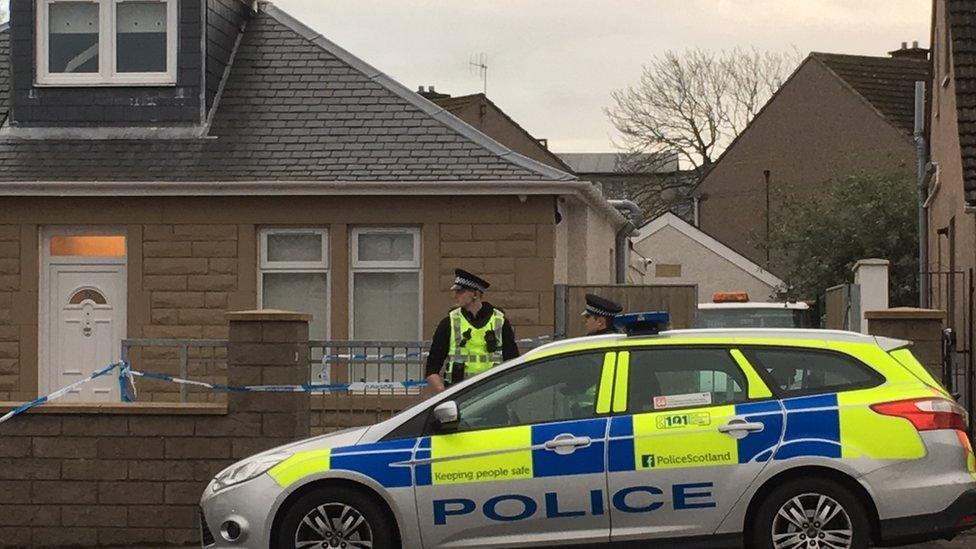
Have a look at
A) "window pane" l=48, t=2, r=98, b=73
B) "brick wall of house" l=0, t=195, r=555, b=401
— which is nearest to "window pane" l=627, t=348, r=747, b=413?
"brick wall of house" l=0, t=195, r=555, b=401

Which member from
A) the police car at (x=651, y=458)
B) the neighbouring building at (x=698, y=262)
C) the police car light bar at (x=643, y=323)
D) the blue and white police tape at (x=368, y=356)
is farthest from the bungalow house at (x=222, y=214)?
the neighbouring building at (x=698, y=262)

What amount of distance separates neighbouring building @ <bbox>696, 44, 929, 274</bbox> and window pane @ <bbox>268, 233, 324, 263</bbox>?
26.9 meters

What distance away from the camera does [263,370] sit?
12625 millimetres

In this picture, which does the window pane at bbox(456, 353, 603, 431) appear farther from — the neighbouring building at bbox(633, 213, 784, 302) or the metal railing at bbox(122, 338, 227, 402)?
the neighbouring building at bbox(633, 213, 784, 302)

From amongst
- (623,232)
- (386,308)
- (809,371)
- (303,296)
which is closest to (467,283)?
(809,371)

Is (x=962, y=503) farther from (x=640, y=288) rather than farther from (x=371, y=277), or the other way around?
(x=371, y=277)

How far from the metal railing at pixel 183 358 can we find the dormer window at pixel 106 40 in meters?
3.27

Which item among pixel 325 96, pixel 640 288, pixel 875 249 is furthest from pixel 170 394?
pixel 875 249

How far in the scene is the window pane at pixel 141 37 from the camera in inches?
752

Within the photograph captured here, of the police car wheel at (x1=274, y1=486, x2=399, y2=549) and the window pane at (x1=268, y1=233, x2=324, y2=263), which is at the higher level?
the window pane at (x1=268, y1=233, x2=324, y2=263)

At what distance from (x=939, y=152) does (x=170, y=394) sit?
42.9 feet

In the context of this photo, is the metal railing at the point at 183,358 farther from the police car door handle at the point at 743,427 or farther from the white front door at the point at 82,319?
the police car door handle at the point at 743,427

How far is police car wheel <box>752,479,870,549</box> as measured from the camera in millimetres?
9352

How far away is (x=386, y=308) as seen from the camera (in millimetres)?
18250
